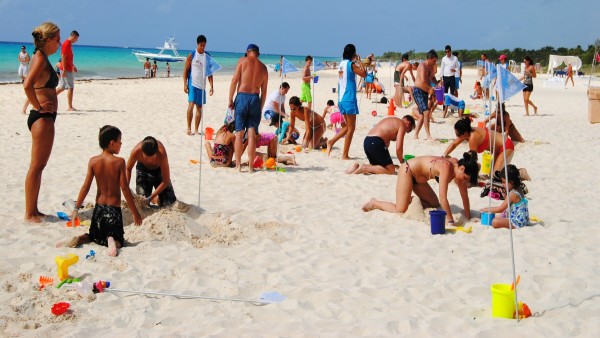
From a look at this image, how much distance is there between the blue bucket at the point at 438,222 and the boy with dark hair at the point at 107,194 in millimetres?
2670

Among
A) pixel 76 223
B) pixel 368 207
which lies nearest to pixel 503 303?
pixel 368 207

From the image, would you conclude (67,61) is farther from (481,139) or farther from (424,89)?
(481,139)

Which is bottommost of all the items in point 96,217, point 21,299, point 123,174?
point 21,299

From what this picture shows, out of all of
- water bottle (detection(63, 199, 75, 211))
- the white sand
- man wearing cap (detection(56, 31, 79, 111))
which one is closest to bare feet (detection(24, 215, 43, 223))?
the white sand

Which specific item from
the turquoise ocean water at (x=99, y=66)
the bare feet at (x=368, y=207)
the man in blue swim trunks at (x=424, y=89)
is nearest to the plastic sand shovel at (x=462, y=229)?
the bare feet at (x=368, y=207)

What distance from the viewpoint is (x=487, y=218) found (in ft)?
19.0

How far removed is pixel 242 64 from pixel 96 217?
3.55 meters

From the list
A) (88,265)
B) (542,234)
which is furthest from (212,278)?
(542,234)

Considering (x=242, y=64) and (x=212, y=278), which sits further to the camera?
(x=242, y=64)

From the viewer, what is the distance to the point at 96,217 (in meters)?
4.88

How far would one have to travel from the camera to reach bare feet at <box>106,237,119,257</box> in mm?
4652

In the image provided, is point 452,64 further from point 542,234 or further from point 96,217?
point 96,217

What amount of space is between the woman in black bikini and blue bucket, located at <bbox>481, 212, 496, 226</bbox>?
4.04 meters

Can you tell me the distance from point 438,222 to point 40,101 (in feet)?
11.9
